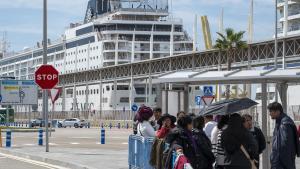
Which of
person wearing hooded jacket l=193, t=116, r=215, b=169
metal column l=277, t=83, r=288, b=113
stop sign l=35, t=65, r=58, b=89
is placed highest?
stop sign l=35, t=65, r=58, b=89

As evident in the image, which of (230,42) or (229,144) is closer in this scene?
(229,144)

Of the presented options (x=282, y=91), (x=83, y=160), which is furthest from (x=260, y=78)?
(x=83, y=160)

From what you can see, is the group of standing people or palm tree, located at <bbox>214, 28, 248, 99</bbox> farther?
palm tree, located at <bbox>214, 28, 248, 99</bbox>

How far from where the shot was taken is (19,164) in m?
21.3

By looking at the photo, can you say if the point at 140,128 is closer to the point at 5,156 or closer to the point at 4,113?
the point at 5,156

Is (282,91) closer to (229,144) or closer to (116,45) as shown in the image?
(229,144)

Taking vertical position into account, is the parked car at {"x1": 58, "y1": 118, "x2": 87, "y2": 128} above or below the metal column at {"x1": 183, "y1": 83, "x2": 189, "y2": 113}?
below

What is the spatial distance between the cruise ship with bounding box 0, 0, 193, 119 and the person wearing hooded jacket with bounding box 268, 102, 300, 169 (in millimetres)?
97487

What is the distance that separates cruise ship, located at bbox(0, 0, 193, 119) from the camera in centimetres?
11400

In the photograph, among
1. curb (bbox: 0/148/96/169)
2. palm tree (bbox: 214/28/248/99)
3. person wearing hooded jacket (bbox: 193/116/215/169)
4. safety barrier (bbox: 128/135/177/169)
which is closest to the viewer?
person wearing hooded jacket (bbox: 193/116/215/169)

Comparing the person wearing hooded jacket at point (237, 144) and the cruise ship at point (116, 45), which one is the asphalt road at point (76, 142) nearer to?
the person wearing hooded jacket at point (237, 144)

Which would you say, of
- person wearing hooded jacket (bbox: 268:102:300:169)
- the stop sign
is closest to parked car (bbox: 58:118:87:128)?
the stop sign

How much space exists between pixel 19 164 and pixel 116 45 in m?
93.1

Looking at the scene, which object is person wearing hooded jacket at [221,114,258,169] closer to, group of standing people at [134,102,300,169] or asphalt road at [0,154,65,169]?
group of standing people at [134,102,300,169]
